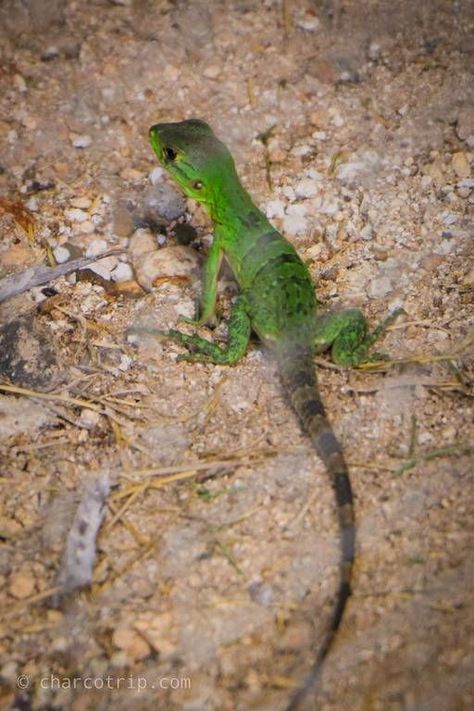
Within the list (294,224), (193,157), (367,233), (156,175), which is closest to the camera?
(193,157)

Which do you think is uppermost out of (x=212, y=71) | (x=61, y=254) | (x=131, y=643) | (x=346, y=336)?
(x=212, y=71)

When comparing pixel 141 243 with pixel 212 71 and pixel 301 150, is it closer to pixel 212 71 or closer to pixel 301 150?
pixel 301 150

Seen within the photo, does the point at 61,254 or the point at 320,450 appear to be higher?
the point at 61,254

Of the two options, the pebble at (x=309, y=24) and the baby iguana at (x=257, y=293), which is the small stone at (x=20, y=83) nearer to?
the baby iguana at (x=257, y=293)

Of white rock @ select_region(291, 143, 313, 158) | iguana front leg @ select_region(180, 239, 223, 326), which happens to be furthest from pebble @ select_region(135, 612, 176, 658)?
white rock @ select_region(291, 143, 313, 158)

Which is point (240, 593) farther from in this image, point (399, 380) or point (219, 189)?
point (219, 189)

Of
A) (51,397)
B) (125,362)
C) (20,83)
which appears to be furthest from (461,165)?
(20,83)

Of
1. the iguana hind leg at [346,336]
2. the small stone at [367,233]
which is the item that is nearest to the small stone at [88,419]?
the iguana hind leg at [346,336]
